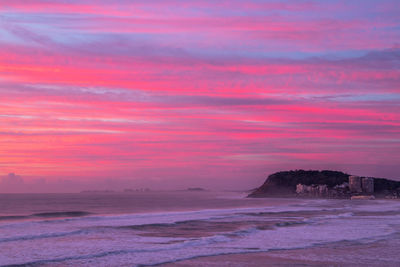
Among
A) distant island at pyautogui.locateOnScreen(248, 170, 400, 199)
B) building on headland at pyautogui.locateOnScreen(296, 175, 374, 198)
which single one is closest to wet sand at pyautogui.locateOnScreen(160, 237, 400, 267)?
distant island at pyautogui.locateOnScreen(248, 170, 400, 199)

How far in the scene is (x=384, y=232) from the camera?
105 feet

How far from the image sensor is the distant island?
6447 inches

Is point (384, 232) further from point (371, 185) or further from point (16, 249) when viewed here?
point (371, 185)

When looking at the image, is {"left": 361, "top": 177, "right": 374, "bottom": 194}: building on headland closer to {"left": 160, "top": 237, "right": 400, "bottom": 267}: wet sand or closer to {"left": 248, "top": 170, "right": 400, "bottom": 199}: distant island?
{"left": 248, "top": 170, "right": 400, "bottom": 199}: distant island

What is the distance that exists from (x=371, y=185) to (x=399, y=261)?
15778 centimetres

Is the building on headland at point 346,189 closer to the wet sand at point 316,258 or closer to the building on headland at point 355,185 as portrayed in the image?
the building on headland at point 355,185

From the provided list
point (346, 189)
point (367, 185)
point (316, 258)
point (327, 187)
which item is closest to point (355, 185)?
point (346, 189)

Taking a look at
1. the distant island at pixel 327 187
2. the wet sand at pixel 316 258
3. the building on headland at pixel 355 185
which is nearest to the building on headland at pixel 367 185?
the distant island at pixel 327 187

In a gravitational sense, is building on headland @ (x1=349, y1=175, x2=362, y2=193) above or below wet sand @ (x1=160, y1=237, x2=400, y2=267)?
above

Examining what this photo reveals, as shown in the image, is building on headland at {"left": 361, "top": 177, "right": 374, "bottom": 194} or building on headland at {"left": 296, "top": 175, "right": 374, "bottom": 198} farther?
building on headland at {"left": 361, "top": 177, "right": 374, "bottom": 194}

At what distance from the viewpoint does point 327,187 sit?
585ft

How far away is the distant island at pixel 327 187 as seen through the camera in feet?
537

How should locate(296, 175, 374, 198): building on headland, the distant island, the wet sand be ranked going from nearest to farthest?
the wet sand
locate(296, 175, 374, 198): building on headland
the distant island

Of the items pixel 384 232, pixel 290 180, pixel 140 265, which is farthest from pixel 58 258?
pixel 290 180
